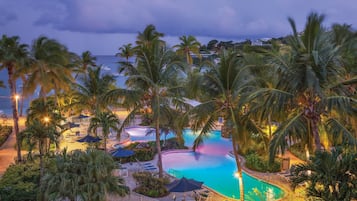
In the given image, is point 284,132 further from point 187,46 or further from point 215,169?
point 187,46

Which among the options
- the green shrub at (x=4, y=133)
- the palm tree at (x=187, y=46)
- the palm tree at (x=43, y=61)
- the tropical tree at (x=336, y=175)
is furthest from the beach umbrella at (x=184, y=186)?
the palm tree at (x=187, y=46)

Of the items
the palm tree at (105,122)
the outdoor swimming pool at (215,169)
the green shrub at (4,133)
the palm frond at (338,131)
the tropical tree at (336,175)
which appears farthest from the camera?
the green shrub at (4,133)

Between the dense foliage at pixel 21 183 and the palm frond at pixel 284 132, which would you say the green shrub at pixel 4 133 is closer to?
the dense foliage at pixel 21 183

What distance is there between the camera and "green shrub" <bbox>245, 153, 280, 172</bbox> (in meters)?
17.6

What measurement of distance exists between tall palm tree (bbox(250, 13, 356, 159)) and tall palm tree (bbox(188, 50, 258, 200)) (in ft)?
5.94

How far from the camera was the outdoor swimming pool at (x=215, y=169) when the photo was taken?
53.0ft

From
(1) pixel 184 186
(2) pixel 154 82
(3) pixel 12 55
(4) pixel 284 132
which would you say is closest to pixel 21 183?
(1) pixel 184 186

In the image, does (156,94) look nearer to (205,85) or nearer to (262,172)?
(205,85)

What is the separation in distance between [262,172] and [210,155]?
5.70 m

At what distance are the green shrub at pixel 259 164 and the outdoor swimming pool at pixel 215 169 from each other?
799mm

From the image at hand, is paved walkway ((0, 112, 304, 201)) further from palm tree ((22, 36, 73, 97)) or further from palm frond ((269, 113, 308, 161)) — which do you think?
palm tree ((22, 36, 73, 97))

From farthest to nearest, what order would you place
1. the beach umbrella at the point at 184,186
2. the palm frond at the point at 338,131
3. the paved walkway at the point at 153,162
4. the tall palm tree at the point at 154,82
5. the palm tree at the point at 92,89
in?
the palm tree at the point at 92,89 < the tall palm tree at the point at 154,82 < the paved walkway at the point at 153,162 < the beach umbrella at the point at 184,186 < the palm frond at the point at 338,131

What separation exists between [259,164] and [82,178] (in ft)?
35.4

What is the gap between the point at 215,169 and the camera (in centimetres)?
2006
